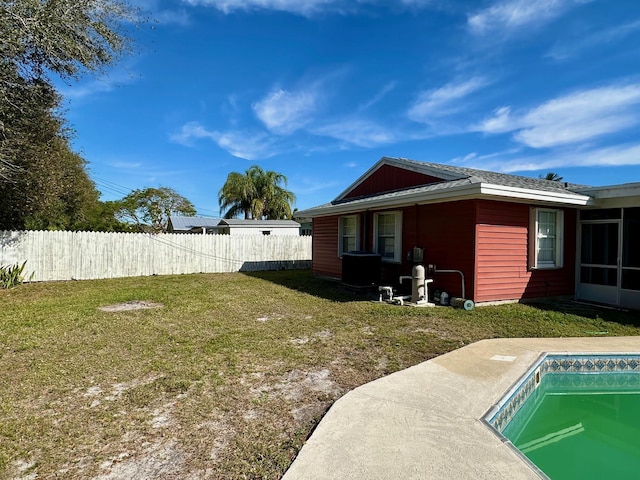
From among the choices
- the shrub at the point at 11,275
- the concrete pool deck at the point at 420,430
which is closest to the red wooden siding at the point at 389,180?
the concrete pool deck at the point at 420,430

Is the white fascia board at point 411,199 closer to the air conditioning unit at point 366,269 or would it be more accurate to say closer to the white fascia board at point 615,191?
the air conditioning unit at point 366,269

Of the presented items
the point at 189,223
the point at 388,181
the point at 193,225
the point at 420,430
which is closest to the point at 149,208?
the point at 189,223

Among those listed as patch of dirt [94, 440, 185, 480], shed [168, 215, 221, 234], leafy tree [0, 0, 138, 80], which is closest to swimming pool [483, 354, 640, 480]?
patch of dirt [94, 440, 185, 480]

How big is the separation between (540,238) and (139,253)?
1380cm

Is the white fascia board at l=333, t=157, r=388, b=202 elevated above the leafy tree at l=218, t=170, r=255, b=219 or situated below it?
below

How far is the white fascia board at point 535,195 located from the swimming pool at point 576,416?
3481 millimetres

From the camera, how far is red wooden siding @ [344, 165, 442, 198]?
1028 centimetres

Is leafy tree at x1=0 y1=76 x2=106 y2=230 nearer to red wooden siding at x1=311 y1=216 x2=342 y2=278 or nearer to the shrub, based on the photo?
the shrub

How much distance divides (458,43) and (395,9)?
208 centimetres

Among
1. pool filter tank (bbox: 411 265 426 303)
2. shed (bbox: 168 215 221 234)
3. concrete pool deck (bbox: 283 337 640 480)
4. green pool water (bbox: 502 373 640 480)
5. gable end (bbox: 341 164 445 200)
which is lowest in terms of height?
green pool water (bbox: 502 373 640 480)

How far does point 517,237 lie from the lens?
816 cm

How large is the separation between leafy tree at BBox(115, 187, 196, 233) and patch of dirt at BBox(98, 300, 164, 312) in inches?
1160

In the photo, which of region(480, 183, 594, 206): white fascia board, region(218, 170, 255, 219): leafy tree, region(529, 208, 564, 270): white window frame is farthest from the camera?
region(218, 170, 255, 219): leafy tree

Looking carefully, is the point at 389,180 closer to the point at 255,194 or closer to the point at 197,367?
the point at 197,367
